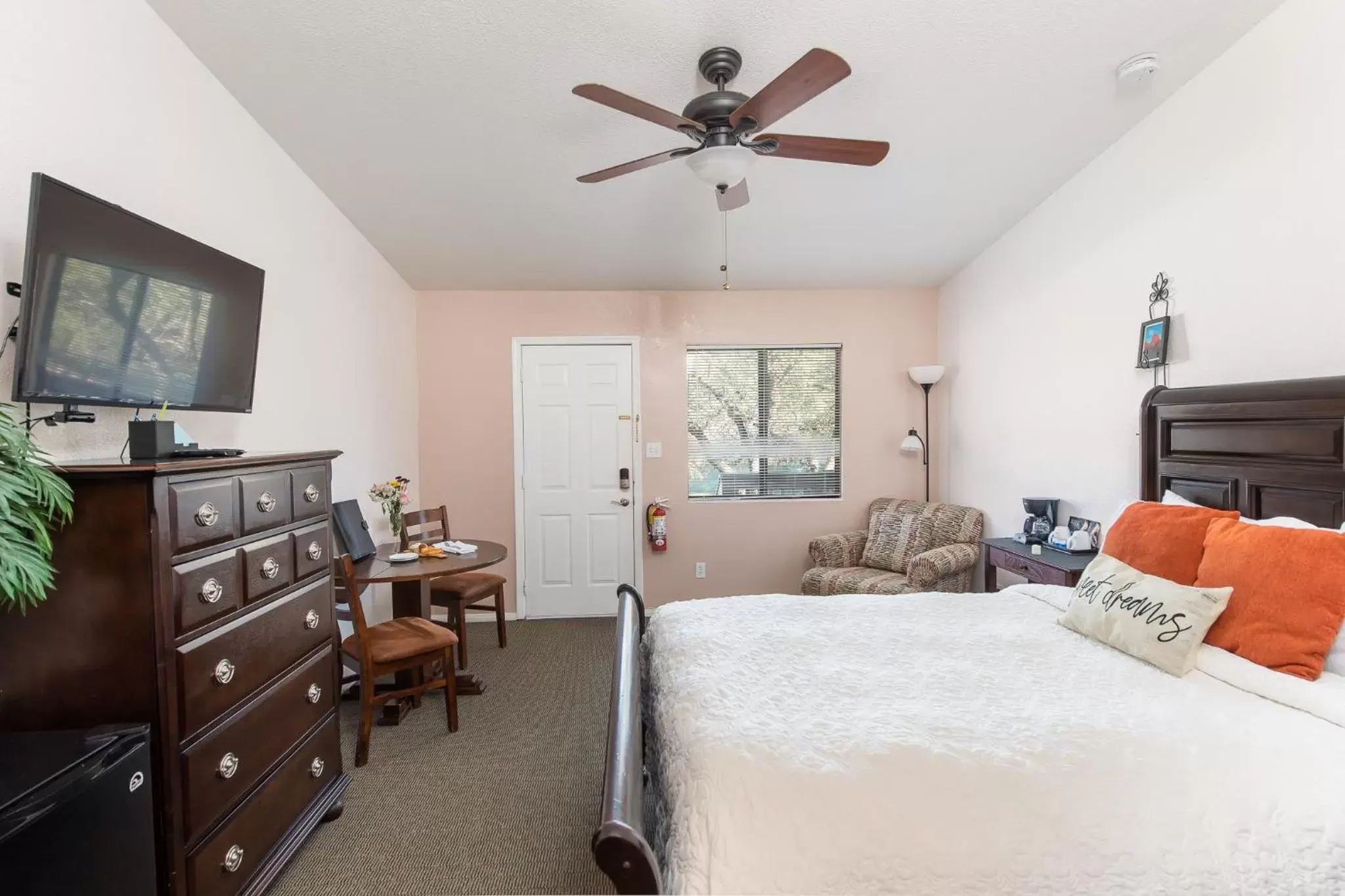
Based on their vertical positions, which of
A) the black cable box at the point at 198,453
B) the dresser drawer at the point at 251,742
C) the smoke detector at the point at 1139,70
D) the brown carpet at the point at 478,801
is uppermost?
the smoke detector at the point at 1139,70

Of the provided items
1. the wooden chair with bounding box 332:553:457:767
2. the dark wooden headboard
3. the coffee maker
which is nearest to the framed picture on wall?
the dark wooden headboard

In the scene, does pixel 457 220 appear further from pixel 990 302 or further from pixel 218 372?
pixel 990 302


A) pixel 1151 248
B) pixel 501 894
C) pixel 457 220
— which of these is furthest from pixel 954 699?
pixel 457 220

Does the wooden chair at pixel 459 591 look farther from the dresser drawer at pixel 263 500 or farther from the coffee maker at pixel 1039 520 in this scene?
the coffee maker at pixel 1039 520

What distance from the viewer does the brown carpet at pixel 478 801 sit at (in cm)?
179

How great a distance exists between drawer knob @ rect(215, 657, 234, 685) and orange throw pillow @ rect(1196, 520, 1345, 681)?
8.66 ft

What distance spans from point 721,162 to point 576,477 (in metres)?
2.92

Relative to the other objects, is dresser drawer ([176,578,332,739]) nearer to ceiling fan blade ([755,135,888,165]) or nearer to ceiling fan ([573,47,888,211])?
ceiling fan ([573,47,888,211])

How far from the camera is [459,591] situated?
11.0ft

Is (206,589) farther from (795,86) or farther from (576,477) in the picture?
(576,477)

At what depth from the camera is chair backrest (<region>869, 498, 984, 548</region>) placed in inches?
148

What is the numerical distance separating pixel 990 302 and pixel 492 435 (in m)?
3.59

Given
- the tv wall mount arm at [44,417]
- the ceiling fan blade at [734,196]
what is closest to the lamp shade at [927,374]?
the ceiling fan blade at [734,196]

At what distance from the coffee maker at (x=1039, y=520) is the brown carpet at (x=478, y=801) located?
94.2 inches
